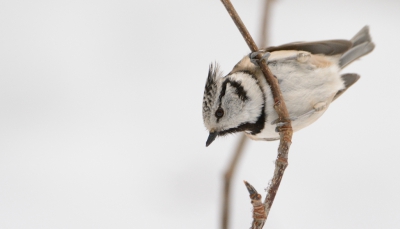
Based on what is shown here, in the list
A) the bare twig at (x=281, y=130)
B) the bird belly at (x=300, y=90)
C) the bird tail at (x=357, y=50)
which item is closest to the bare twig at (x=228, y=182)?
the bare twig at (x=281, y=130)

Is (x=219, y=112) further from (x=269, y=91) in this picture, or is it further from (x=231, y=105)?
(x=269, y=91)

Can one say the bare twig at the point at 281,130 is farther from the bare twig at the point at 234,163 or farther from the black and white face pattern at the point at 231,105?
the black and white face pattern at the point at 231,105

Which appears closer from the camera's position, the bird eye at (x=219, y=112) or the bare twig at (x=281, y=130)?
the bare twig at (x=281, y=130)

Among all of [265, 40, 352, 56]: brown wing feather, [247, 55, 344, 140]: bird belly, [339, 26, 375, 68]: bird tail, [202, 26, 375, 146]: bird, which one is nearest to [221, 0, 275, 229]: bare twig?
[202, 26, 375, 146]: bird

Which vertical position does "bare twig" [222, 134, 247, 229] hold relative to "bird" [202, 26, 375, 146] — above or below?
below

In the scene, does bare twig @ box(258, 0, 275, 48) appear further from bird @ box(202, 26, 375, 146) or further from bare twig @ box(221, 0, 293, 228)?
bird @ box(202, 26, 375, 146)

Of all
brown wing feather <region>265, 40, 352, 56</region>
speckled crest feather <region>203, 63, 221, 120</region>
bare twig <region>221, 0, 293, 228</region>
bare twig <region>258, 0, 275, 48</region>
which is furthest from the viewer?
brown wing feather <region>265, 40, 352, 56</region>
